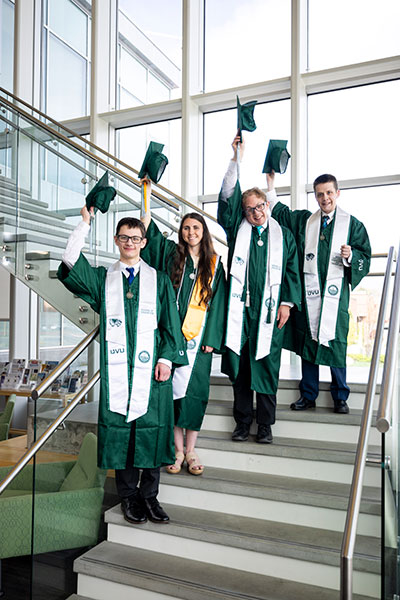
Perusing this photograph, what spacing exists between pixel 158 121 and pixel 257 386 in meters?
5.68

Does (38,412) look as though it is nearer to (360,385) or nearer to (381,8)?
(360,385)

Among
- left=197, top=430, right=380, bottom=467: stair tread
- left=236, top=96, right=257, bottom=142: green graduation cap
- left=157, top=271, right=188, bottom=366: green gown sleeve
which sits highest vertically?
left=236, top=96, right=257, bottom=142: green graduation cap

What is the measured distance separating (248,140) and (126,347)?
16.2ft

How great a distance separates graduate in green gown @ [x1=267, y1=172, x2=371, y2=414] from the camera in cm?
313

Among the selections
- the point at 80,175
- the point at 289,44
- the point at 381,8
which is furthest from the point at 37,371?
the point at 381,8

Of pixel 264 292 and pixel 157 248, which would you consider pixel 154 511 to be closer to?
pixel 264 292

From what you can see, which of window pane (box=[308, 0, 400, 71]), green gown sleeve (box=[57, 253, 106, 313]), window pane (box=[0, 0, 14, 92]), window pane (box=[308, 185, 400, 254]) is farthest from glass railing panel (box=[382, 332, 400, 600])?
window pane (box=[0, 0, 14, 92])

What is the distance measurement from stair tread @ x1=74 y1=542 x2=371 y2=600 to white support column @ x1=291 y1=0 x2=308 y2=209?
4.64m

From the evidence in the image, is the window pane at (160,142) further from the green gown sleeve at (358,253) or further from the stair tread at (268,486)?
the stair tread at (268,486)

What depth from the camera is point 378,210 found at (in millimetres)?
6199

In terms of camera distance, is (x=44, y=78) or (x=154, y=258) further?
(x=44, y=78)

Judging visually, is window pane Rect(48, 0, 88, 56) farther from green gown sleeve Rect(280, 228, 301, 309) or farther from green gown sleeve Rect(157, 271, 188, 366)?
green gown sleeve Rect(157, 271, 188, 366)

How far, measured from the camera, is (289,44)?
22.1 feet

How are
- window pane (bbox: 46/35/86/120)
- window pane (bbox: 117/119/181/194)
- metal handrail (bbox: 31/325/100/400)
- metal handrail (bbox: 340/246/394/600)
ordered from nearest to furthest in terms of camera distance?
metal handrail (bbox: 340/246/394/600) → metal handrail (bbox: 31/325/100/400) → window pane (bbox: 117/119/181/194) → window pane (bbox: 46/35/86/120)
